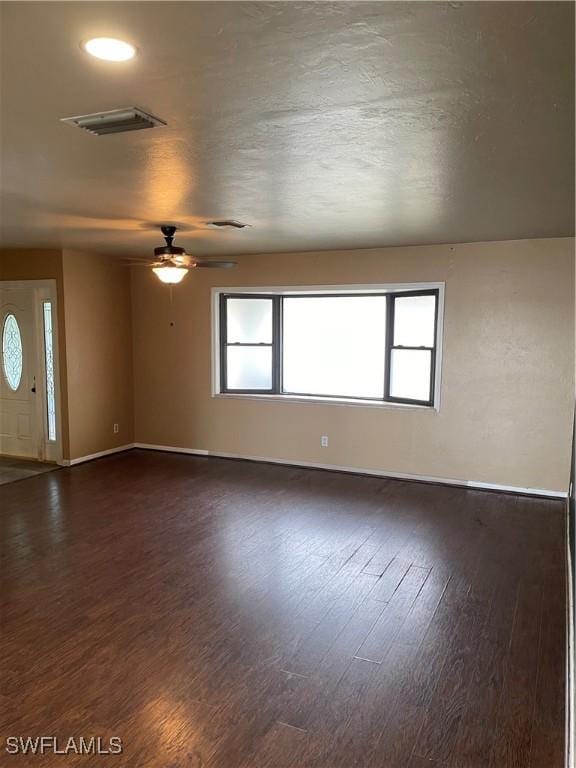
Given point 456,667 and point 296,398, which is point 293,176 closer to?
point 456,667

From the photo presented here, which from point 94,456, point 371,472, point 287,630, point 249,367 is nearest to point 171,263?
point 249,367

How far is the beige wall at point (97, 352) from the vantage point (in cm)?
661

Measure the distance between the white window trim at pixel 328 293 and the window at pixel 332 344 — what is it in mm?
62

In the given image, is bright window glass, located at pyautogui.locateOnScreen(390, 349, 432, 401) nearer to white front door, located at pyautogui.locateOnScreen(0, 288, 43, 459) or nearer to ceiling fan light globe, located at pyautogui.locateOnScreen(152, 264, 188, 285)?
ceiling fan light globe, located at pyautogui.locateOnScreen(152, 264, 188, 285)

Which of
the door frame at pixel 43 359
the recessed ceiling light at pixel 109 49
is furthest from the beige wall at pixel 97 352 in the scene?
the recessed ceiling light at pixel 109 49

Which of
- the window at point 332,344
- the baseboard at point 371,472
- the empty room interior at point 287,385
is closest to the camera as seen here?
the empty room interior at point 287,385

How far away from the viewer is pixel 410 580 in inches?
147

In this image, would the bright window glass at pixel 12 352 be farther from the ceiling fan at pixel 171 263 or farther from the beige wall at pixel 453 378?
the ceiling fan at pixel 171 263

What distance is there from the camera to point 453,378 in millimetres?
5820

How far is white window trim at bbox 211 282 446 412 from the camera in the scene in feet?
19.3

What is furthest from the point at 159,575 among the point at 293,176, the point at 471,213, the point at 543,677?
the point at 471,213

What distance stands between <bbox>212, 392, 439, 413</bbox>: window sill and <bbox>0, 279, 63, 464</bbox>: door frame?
1.92 m

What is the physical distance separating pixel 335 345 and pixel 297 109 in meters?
4.71

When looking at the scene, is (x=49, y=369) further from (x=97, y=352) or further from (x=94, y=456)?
(x=94, y=456)
